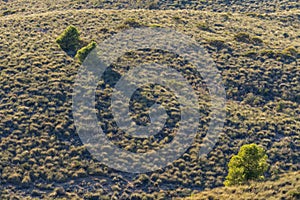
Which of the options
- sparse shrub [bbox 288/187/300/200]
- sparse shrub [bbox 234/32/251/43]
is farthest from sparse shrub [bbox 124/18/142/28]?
sparse shrub [bbox 288/187/300/200]

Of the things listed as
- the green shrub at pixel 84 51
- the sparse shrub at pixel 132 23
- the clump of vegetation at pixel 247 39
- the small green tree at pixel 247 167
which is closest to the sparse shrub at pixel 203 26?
the clump of vegetation at pixel 247 39

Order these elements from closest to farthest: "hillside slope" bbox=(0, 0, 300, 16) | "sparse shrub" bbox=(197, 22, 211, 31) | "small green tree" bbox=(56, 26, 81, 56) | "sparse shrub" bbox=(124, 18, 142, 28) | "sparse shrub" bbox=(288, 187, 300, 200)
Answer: "sparse shrub" bbox=(288, 187, 300, 200)
"small green tree" bbox=(56, 26, 81, 56)
"sparse shrub" bbox=(124, 18, 142, 28)
"sparse shrub" bbox=(197, 22, 211, 31)
"hillside slope" bbox=(0, 0, 300, 16)

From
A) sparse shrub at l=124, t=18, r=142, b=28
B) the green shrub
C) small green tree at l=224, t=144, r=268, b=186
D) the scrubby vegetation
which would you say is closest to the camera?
small green tree at l=224, t=144, r=268, b=186

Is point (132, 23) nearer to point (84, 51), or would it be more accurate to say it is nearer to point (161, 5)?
point (84, 51)

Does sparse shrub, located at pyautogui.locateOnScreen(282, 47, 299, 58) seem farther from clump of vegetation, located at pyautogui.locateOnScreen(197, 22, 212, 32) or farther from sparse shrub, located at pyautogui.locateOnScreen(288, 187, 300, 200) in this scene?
sparse shrub, located at pyautogui.locateOnScreen(288, 187, 300, 200)

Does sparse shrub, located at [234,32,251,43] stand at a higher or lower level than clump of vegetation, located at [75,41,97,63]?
lower

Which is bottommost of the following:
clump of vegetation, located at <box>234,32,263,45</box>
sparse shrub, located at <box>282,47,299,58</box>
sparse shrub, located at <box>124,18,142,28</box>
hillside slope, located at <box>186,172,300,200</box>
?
sparse shrub, located at <box>282,47,299,58</box>

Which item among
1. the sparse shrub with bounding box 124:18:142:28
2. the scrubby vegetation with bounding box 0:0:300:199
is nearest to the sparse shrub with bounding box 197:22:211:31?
the scrubby vegetation with bounding box 0:0:300:199

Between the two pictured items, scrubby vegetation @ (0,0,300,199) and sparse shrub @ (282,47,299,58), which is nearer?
scrubby vegetation @ (0,0,300,199)
